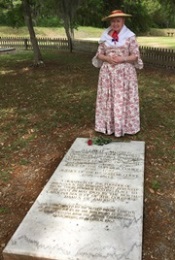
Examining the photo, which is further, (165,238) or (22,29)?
(22,29)

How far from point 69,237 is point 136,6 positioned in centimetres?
2185

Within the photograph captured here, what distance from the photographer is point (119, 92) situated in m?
5.79

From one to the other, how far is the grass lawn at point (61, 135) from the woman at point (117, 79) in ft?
1.13

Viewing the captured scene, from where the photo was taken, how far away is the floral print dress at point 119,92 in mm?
5585

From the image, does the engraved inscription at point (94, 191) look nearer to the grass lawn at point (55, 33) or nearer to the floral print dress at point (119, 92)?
the floral print dress at point (119, 92)

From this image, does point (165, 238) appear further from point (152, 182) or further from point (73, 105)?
point (73, 105)

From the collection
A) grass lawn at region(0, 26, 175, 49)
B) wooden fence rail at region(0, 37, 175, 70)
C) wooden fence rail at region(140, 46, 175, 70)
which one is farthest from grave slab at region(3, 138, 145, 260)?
grass lawn at region(0, 26, 175, 49)

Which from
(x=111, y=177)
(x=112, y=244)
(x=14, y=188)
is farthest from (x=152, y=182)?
(x=14, y=188)

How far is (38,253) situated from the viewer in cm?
326

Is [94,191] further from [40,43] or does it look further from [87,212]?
[40,43]

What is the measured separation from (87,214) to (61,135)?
121 inches

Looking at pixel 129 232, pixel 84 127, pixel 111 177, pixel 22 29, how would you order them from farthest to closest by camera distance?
pixel 22 29 → pixel 84 127 → pixel 111 177 → pixel 129 232

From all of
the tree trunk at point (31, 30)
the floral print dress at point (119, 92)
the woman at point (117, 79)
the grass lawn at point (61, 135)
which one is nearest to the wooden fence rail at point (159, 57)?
the grass lawn at point (61, 135)

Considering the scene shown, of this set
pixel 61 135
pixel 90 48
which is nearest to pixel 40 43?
pixel 90 48
